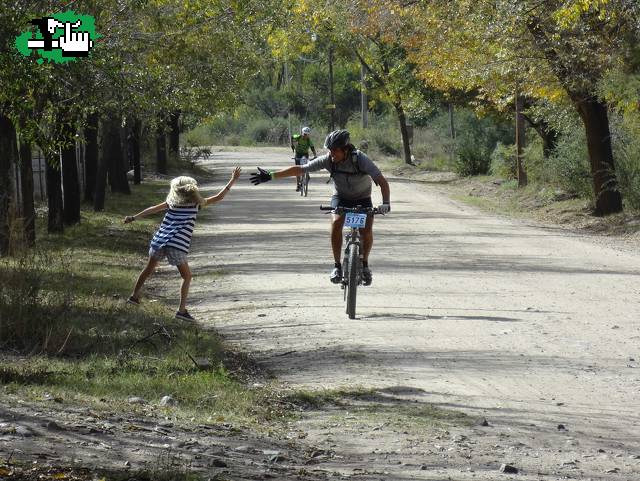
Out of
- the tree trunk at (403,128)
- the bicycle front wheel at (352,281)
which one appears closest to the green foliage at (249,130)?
the tree trunk at (403,128)

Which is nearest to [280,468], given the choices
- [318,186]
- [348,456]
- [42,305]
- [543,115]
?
[348,456]

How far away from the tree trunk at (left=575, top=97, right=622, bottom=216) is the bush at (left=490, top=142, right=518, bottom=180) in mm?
12161

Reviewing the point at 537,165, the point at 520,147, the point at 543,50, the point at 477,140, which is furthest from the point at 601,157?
the point at 477,140

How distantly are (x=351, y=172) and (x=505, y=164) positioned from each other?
28.8m

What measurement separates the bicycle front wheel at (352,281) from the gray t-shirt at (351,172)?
63 centimetres

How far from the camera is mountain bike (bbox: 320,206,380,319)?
41.2 feet

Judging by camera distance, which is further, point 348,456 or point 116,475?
point 348,456

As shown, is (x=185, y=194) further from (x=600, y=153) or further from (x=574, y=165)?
(x=574, y=165)

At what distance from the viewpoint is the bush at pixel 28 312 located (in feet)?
33.4

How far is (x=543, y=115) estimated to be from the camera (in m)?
33.0

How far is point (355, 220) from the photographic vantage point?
1278 cm

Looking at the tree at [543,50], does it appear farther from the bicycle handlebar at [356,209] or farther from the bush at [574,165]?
the bicycle handlebar at [356,209]

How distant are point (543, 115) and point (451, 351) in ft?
76.6

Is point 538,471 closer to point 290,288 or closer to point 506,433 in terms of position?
point 506,433
